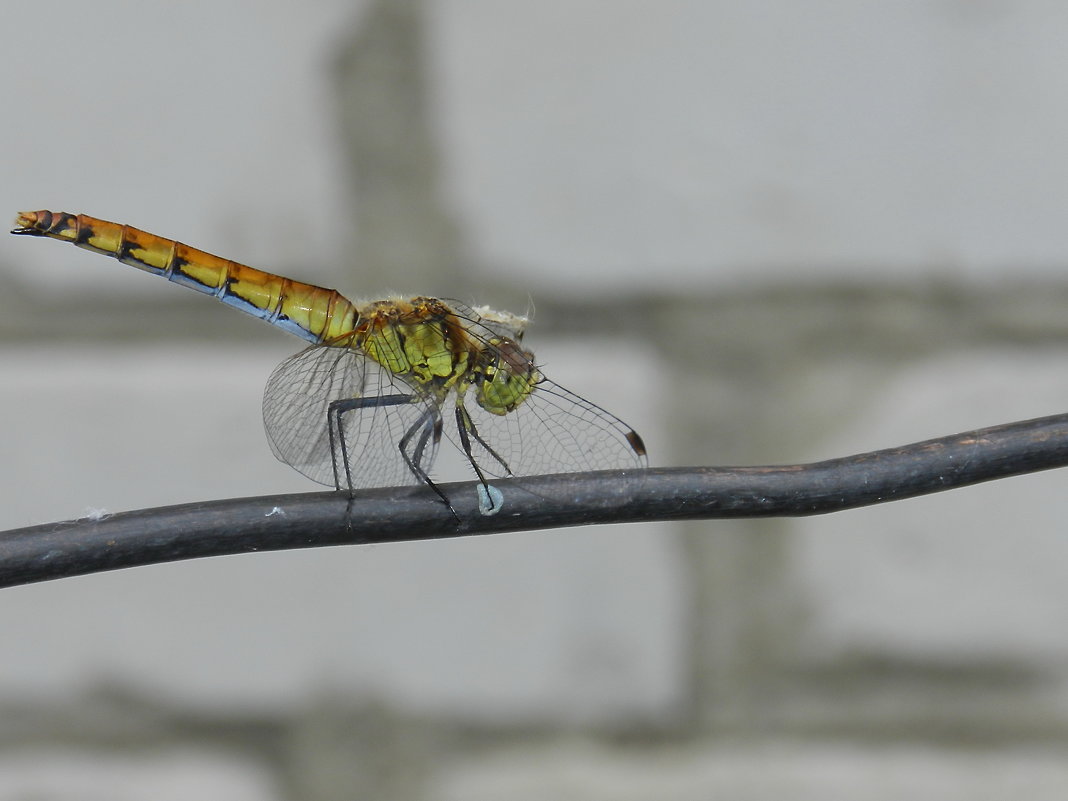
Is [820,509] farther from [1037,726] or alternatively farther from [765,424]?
[1037,726]

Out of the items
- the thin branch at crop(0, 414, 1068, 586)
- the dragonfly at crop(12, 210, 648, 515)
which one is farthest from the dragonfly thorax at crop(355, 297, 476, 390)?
the thin branch at crop(0, 414, 1068, 586)

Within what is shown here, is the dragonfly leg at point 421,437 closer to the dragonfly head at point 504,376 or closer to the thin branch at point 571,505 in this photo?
the dragonfly head at point 504,376

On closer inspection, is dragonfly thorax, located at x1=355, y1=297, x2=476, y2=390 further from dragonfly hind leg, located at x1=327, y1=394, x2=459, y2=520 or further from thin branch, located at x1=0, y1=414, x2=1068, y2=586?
thin branch, located at x1=0, y1=414, x2=1068, y2=586

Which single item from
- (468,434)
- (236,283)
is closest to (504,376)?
(468,434)

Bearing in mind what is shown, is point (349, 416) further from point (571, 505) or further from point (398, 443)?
point (571, 505)

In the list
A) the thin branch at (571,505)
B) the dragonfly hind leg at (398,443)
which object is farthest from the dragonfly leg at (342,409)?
the thin branch at (571,505)

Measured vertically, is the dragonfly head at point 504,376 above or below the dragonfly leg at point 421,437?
above
